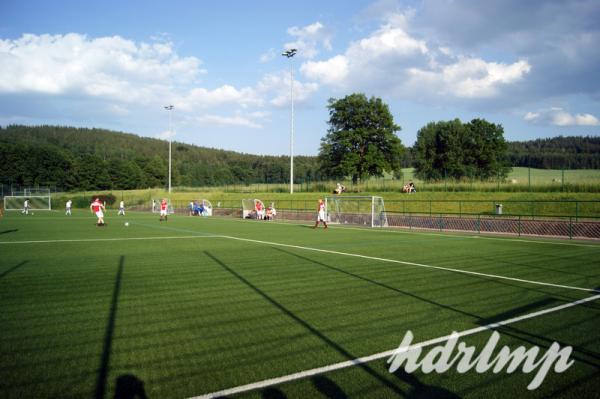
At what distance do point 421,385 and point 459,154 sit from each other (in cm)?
7502

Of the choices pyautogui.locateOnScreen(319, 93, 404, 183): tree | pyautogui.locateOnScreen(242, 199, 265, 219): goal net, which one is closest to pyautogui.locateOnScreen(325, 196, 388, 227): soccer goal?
pyautogui.locateOnScreen(242, 199, 265, 219): goal net

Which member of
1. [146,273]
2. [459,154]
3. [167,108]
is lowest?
[146,273]

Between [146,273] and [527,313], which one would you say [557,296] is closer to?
[527,313]

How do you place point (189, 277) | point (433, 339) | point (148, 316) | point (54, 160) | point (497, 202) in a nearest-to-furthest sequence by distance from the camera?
point (433, 339) → point (148, 316) → point (189, 277) → point (497, 202) → point (54, 160)

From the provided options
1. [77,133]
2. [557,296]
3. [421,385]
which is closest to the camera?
[421,385]

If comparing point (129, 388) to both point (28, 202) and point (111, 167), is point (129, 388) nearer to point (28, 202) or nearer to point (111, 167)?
point (28, 202)

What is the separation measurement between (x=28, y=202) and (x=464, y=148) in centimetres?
7341

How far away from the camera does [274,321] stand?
6.37 meters

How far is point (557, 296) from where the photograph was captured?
26.6ft

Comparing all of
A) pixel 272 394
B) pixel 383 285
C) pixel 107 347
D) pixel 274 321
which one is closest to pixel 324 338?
pixel 274 321

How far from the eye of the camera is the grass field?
426 cm

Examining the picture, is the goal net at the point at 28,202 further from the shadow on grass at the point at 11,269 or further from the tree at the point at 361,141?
the shadow on grass at the point at 11,269

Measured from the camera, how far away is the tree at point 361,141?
58.9 meters

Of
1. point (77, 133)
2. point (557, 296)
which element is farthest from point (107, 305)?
point (77, 133)
